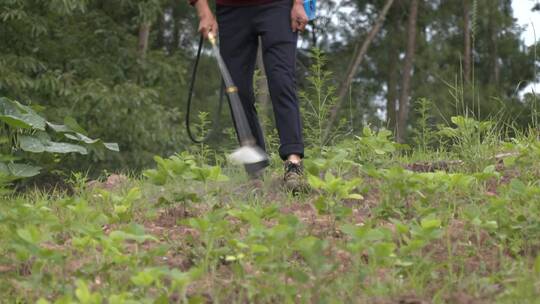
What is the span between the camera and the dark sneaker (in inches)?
185

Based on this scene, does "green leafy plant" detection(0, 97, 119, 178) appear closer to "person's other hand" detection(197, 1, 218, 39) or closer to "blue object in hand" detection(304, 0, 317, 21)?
"person's other hand" detection(197, 1, 218, 39)

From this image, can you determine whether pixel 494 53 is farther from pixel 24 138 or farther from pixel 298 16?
pixel 24 138

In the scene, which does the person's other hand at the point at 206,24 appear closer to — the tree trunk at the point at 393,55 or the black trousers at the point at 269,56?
the black trousers at the point at 269,56

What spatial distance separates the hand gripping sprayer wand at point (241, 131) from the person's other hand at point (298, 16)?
47 centimetres

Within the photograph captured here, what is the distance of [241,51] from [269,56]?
0.90ft

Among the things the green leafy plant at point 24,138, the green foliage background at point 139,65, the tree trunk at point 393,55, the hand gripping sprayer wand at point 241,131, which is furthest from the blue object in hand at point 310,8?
the tree trunk at point 393,55

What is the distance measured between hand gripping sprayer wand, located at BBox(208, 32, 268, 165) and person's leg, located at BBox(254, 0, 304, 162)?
19 cm

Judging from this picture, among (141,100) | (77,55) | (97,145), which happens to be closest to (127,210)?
(97,145)

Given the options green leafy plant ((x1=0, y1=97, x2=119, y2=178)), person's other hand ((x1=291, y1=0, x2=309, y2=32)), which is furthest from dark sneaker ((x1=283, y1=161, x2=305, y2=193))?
green leafy plant ((x1=0, y1=97, x2=119, y2=178))

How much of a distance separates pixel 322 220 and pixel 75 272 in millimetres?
1244

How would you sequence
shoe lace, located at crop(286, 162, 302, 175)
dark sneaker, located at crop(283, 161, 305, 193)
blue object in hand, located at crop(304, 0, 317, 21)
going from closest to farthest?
dark sneaker, located at crop(283, 161, 305, 193) < shoe lace, located at crop(286, 162, 302, 175) < blue object in hand, located at crop(304, 0, 317, 21)

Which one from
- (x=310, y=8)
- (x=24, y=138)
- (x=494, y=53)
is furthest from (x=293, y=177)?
(x=494, y=53)

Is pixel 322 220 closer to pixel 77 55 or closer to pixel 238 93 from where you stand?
pixel 238 93

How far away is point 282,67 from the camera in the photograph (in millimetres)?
5062
